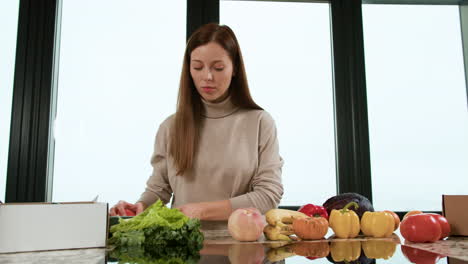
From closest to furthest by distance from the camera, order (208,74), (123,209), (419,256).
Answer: (419,256) → (123,209) → (208,74)

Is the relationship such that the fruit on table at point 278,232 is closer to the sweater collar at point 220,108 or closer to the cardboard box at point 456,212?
the cardboard box at point 456,212

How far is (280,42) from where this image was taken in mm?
2934

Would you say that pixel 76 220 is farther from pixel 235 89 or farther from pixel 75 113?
pixel 75 113

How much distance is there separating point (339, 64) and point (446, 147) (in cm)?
95

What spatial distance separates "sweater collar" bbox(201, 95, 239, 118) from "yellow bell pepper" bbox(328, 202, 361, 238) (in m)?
0.85

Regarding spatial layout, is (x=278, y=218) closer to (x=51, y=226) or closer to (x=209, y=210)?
(x=209, y=210)

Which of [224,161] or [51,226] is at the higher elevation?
[224,161]

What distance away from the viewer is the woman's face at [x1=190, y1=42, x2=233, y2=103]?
173 centimetres

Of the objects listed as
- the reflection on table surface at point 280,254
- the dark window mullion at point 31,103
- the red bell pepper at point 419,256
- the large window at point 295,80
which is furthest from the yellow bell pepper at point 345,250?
the dark window mullion at point 31,103

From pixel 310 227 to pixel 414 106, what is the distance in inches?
82.5

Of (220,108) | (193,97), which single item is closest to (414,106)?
(220,108)

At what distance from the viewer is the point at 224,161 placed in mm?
1812

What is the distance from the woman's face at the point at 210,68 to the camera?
68.1 inches

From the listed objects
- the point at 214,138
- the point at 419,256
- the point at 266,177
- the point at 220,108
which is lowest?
the point at 419,256
